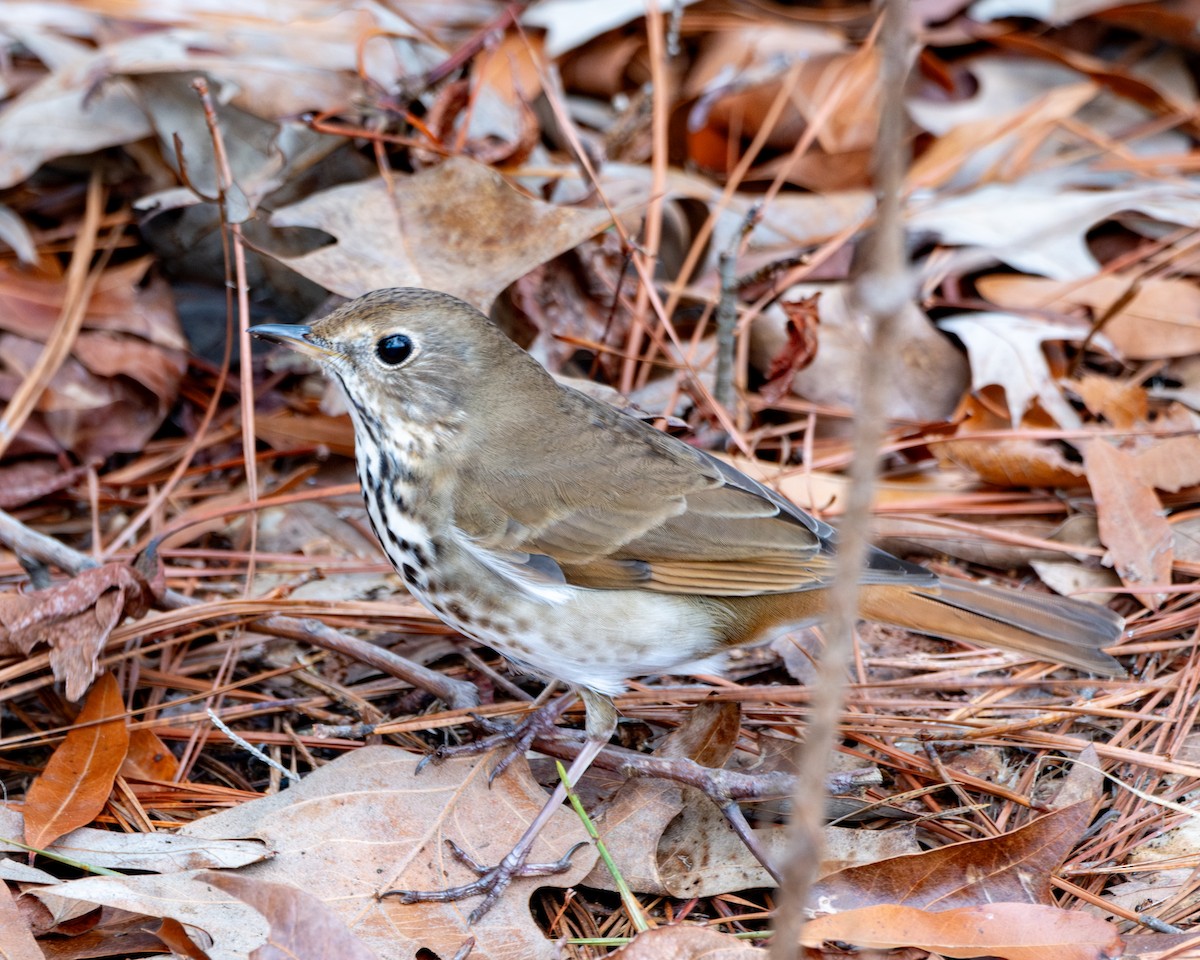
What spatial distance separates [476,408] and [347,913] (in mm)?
1229

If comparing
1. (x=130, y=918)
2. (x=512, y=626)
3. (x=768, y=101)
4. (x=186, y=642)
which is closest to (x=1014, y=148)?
(x=768, y=101)

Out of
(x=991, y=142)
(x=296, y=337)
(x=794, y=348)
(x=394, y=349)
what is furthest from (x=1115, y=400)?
(x=296, y=337)

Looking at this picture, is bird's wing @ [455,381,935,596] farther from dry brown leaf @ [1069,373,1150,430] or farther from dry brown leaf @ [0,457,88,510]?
dry brown leaf @ [0,457,88,510]

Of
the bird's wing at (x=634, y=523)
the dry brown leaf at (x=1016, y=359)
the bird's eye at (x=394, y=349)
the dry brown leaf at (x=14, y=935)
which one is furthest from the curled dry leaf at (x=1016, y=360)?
the dry brown leaf at (x=14, y=935)

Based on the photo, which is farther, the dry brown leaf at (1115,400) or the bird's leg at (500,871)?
the dry brown leaf at (1115,400)

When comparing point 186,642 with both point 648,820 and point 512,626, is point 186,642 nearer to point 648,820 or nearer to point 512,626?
point 512,626

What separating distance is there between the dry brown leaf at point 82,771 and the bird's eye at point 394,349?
3.48 feet

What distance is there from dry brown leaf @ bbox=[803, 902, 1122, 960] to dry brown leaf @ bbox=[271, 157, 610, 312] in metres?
2.04

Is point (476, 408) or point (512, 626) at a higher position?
point (476, 408)

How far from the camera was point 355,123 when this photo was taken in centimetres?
446

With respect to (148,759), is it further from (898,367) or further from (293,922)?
(898,367)

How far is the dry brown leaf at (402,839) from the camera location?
2.62m

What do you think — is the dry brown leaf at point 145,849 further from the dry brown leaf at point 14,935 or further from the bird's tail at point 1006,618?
the bird's tail at point 1006,618

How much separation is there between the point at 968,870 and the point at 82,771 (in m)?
2.01
